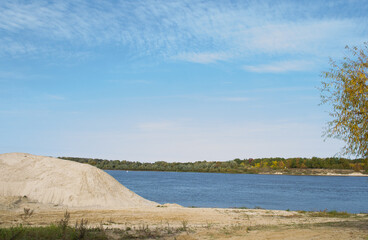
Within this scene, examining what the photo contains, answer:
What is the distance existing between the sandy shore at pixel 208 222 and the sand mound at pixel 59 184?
1357 mm

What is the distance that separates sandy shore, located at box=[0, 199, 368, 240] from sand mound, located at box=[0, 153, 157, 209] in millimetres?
1357

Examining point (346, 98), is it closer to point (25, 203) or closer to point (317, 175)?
point (25, 203)

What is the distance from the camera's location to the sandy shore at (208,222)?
15.3 meters

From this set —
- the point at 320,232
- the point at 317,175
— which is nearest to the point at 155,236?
the point at 320,232

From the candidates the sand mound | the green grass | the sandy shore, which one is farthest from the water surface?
the green grass

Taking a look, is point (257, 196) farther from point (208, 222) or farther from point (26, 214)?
point (26, 214)

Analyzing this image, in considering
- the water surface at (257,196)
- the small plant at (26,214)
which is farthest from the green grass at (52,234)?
the water surface at (257,196)

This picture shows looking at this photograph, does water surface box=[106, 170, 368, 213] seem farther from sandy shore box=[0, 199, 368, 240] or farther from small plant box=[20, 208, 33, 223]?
small plant box=[20, 208, 33, 223]

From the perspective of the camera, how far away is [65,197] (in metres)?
28.3

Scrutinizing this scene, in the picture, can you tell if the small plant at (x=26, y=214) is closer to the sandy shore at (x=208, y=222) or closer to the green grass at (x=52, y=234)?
the sandy shore at (x=208, y=222)

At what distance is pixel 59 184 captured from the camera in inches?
1149

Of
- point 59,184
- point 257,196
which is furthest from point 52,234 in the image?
point 257,196

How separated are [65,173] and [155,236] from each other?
58.4ft

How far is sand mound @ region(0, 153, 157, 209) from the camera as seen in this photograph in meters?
28.1
